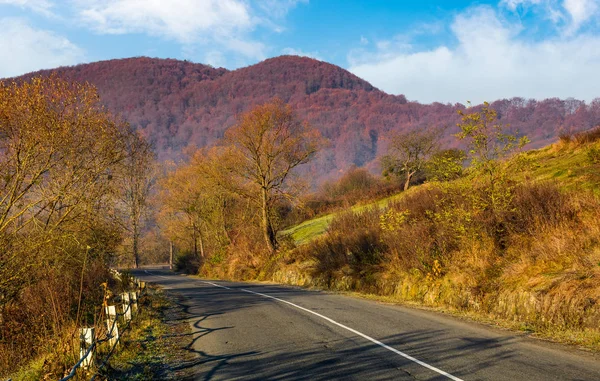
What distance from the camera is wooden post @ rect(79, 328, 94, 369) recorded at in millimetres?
7152

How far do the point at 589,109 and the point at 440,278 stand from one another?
642 ft

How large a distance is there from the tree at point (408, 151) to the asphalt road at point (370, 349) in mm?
34821

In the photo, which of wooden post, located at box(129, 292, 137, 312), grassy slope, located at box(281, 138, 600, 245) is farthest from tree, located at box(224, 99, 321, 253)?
wooden post, located at box(129, 292, 137, 312)

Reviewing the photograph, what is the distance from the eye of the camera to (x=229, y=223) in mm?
43500

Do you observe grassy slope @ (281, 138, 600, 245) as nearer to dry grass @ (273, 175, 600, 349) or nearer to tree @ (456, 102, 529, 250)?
tree @ (456, 102, 529, 250)

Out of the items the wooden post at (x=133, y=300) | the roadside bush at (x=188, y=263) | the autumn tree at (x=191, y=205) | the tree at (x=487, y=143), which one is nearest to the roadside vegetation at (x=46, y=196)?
the wooden post at (x=133, y=300)

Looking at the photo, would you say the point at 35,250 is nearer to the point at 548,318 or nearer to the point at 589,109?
the point at 548,318

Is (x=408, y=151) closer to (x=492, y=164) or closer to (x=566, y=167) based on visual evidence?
(x=566, y=167)

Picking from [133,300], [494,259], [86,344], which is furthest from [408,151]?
[86,344]

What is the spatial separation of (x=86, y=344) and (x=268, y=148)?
83.7 ft

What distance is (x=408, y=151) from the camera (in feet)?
156

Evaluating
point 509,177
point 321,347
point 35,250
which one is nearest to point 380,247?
point 509,177

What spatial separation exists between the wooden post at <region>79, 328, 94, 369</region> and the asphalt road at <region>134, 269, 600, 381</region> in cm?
180

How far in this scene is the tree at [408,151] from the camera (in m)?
47.0
